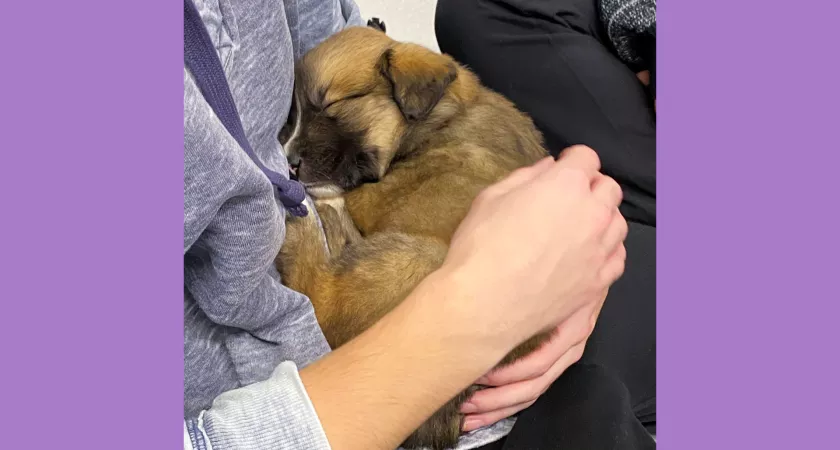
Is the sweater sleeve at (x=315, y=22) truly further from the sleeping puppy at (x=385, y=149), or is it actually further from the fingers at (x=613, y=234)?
the fingers at (x=613, y=234)

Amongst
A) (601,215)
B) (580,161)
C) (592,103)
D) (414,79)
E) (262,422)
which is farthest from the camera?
(592,103)

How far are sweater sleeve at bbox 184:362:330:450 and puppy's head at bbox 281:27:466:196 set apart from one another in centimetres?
72

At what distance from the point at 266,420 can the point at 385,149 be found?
2.93 ft

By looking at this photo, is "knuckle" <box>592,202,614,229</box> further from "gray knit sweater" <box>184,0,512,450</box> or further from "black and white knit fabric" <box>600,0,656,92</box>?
"black and white knit fabric" <box>600,0,656,92</box>

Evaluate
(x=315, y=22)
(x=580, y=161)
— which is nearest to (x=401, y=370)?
(x=580, y=161)

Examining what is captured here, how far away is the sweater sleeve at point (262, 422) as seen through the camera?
0.82 meters

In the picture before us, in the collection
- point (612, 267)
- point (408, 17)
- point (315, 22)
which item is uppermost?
point (315, 22)

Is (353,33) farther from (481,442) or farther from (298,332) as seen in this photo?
(481,442)

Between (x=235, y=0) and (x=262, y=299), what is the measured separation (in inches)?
18.4

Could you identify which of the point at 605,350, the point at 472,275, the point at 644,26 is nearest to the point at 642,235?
the point at 605,350

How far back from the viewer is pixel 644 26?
1839 mm

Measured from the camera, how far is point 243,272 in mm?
956

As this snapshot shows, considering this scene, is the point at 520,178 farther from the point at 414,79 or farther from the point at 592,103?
the point at 592,103

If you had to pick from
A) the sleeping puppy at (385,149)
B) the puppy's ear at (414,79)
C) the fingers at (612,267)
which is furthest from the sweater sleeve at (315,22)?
the fingers at (612,267)
